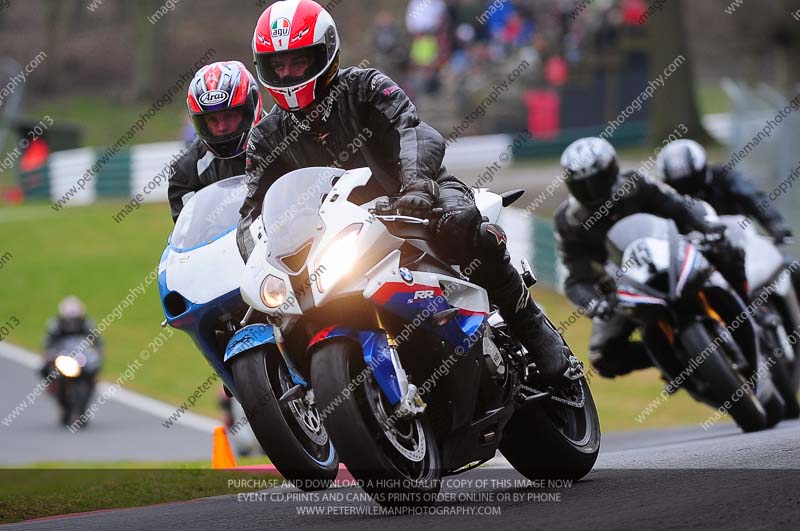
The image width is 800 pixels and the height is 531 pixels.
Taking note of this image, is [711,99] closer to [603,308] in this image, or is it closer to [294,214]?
[603,308]

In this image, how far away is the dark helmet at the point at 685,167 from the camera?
11609 millimetres

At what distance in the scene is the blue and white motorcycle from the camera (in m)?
6.85

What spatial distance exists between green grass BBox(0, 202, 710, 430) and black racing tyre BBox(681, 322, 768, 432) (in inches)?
220

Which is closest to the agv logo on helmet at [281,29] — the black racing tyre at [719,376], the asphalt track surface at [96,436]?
the black racing tyre at [719,376]

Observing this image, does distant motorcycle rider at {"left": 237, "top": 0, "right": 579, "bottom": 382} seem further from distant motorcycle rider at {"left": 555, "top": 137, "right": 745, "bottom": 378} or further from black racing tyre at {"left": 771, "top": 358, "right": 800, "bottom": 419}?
black racing tyre at {"left": 771, "top": 358, "right": 800, "bottom": 419}

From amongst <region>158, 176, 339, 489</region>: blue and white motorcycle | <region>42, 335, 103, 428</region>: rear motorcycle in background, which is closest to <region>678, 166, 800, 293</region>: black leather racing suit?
<region>158, 176, 339, 489</region>: blue and white motorcycle

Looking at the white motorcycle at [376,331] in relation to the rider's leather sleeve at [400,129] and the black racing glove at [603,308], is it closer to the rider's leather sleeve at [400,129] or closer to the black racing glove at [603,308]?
the rider's leather sleeve at [400,129]

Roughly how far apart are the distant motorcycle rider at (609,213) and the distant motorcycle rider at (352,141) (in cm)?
356

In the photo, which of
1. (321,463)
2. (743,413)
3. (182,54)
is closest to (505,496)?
(321,463)

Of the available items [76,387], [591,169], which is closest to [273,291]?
[591,169]

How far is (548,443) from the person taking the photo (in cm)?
682

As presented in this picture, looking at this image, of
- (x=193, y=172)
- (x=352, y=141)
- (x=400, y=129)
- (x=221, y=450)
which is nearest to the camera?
(x=400, y=129)

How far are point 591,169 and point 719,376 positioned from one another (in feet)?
6.22

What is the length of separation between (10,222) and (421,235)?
2592cm
